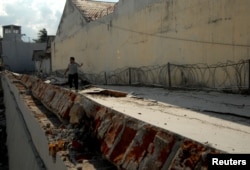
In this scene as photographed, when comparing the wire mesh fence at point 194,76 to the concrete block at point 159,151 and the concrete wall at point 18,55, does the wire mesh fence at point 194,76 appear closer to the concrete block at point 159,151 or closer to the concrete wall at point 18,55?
the concrete block at point 159,151

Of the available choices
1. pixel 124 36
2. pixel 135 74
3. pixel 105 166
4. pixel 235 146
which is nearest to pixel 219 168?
pixel 235 146

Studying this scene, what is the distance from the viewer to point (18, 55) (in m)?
49.2

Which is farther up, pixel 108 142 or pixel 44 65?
pixel 44 65

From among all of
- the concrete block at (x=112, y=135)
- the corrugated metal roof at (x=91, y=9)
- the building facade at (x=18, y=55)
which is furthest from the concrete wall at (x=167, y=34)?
the building facade at (x=18, y=55)

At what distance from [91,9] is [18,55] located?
3003 cm

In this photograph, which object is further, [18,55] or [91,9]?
[18,55]

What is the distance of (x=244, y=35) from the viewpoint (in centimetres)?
803

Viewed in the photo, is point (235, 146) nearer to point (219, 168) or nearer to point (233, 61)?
point (219, 168)

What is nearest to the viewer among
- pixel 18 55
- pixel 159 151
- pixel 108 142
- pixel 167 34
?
pixel 159 151

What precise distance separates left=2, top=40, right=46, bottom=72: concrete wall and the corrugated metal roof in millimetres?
27456

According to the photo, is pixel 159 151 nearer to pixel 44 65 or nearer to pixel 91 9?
pixel 91 9

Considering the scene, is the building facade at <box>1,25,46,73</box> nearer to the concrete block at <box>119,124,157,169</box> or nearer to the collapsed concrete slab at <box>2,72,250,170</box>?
the collapsed concrete slab at <box>2,72,250,170</box>

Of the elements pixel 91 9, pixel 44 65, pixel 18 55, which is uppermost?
pixel 91 9

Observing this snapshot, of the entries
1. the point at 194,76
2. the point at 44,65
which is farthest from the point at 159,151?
the point at 44,65
